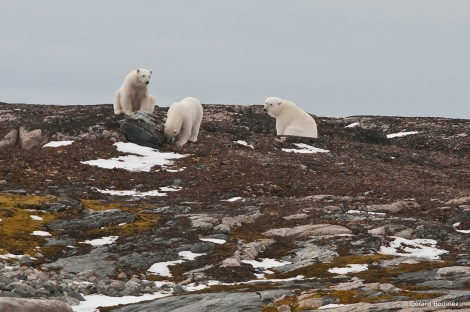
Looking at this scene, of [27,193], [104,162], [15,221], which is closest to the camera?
[15,221]

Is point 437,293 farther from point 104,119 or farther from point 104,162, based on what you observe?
point 104,119

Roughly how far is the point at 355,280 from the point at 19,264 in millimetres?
8373

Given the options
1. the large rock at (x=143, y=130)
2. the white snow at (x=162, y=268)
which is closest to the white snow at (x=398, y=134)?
the large rock at (x=143, y=130)

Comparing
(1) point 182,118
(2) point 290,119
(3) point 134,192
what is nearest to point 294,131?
(2) point 290,119

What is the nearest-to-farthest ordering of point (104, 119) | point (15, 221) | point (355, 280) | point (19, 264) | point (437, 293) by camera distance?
point (437, 293)
point (355, 280)
point (19, 264)
point (15, 221)
point (104, 119)

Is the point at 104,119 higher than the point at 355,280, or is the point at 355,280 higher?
the point at 104,119

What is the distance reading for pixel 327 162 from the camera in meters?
37.8

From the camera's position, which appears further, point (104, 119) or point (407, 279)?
point (104, 119)

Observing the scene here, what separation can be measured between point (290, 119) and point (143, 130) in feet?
38.8

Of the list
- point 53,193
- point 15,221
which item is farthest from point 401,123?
point 15,221

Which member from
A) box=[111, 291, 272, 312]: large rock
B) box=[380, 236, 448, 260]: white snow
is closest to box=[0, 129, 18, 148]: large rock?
box=[380, 236, 448, 260]: white snow

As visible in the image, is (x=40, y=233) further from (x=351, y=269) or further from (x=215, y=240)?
(x=351, y=269)

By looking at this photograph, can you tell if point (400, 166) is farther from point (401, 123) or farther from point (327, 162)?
point (401, 123)

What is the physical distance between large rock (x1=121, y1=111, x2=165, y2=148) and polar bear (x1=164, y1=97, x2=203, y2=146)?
1.77 ft
